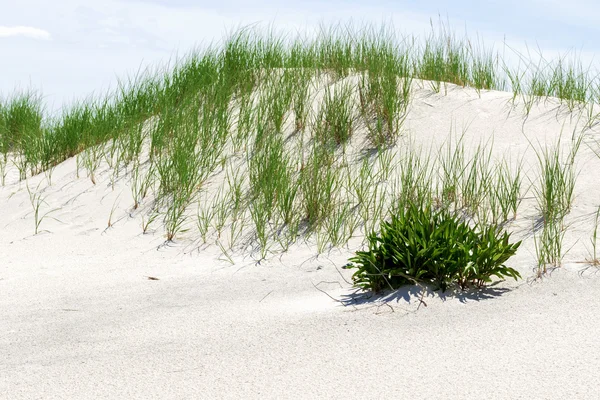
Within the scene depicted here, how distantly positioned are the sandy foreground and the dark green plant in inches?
4.2

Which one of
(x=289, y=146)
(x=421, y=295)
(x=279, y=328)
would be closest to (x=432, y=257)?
(x=421, y=295)

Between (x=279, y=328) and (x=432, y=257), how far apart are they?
929mm

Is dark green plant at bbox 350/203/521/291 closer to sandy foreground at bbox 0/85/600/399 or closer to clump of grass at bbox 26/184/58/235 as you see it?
sandy foreground at bbox 0/85/600/399

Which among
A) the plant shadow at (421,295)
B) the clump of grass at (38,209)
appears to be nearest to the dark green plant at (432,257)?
the plant shadow at (421,295)

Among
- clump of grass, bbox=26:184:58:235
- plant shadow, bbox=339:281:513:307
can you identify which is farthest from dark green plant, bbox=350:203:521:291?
clump of grass, bbox=26:184:58:235

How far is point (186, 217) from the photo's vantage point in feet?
18.9

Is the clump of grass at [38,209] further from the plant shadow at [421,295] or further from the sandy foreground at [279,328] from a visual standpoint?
the plant shadow at [421,295]

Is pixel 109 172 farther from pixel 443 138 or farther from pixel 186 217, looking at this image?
pixel 443 138

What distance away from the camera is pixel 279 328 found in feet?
11.6

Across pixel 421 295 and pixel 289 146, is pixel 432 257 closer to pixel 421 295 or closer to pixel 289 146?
pixel 421 295

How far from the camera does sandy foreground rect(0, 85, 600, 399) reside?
116 inches

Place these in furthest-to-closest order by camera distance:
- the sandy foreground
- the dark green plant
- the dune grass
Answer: the dune grass, the dark green plant, the sandy foreground

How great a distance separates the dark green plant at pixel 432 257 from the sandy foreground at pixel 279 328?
0.35 feet

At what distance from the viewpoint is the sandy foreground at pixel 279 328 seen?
9.66 feet
